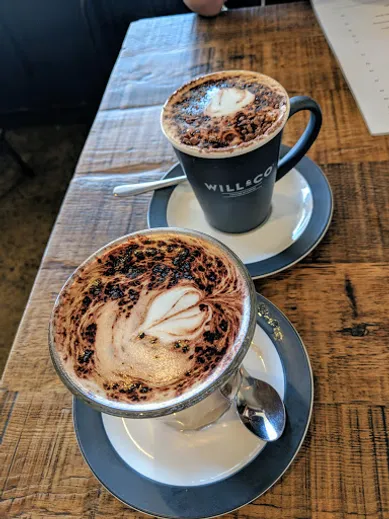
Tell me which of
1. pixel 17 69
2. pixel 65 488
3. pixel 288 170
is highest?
pixel 288 170

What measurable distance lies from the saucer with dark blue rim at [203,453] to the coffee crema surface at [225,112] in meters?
0.23

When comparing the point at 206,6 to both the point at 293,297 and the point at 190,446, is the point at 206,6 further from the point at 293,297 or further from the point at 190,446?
the point at 190,446

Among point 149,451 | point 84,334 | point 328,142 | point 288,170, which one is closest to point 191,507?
point 149,451

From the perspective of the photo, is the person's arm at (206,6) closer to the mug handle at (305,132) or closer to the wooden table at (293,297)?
the wooden table at (293,297)

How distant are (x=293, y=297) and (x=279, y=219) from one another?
0.12m

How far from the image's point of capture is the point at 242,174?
1.76 ft

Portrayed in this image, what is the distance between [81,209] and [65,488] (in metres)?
0.41

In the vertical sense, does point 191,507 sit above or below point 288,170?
below

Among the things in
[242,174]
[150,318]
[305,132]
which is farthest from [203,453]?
[305,132]

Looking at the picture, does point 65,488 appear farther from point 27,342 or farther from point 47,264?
point 47,264

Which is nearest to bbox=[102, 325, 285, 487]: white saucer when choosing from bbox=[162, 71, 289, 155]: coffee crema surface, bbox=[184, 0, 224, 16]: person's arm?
bbox=[162, 71, 289, 155]: coffee crema surface

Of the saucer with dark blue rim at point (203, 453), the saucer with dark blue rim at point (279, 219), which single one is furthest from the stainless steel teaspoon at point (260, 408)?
the saucer with dark blue rim at point (279, 219)

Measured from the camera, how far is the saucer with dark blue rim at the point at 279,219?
1.93 ft

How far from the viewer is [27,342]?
59 cm
